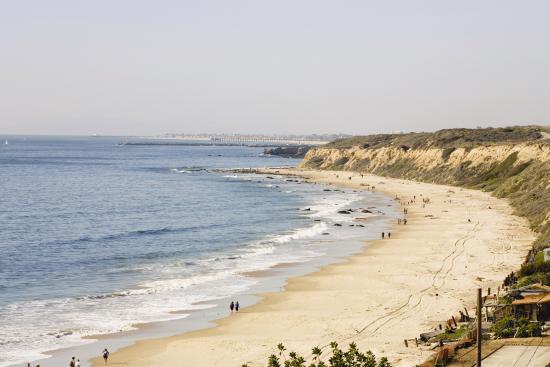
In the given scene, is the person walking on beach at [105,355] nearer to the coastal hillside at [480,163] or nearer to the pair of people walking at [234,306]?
the pair of people walking at [234,306]

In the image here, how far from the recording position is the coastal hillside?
75.6 m

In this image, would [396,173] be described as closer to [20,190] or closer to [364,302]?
[20,190]

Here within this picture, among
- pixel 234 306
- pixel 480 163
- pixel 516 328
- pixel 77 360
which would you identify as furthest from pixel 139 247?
pixel 480 163

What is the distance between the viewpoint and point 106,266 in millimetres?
54156

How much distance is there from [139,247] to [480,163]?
3177 inches

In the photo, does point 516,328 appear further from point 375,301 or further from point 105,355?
point 105,355

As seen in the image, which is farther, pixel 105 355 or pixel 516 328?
pixel 105 355

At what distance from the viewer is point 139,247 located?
2489 inches

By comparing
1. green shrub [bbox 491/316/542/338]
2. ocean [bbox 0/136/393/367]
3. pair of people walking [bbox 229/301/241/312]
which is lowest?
ocean [bbox 0/136/393/367]

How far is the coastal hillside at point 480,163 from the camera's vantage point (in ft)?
248

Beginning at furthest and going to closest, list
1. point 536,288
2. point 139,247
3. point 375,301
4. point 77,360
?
point 139,247, point 375,301, point 536,288, point 77,360

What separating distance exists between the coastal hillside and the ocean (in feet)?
59.2

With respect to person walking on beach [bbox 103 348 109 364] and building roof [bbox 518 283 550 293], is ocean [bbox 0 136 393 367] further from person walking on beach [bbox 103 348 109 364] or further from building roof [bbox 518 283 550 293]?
building roof [bbox 518 283 550 293]

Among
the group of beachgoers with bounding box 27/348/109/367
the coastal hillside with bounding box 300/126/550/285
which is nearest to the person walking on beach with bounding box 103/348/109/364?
the group of beachgoers with bounding box 27/348/109/367
